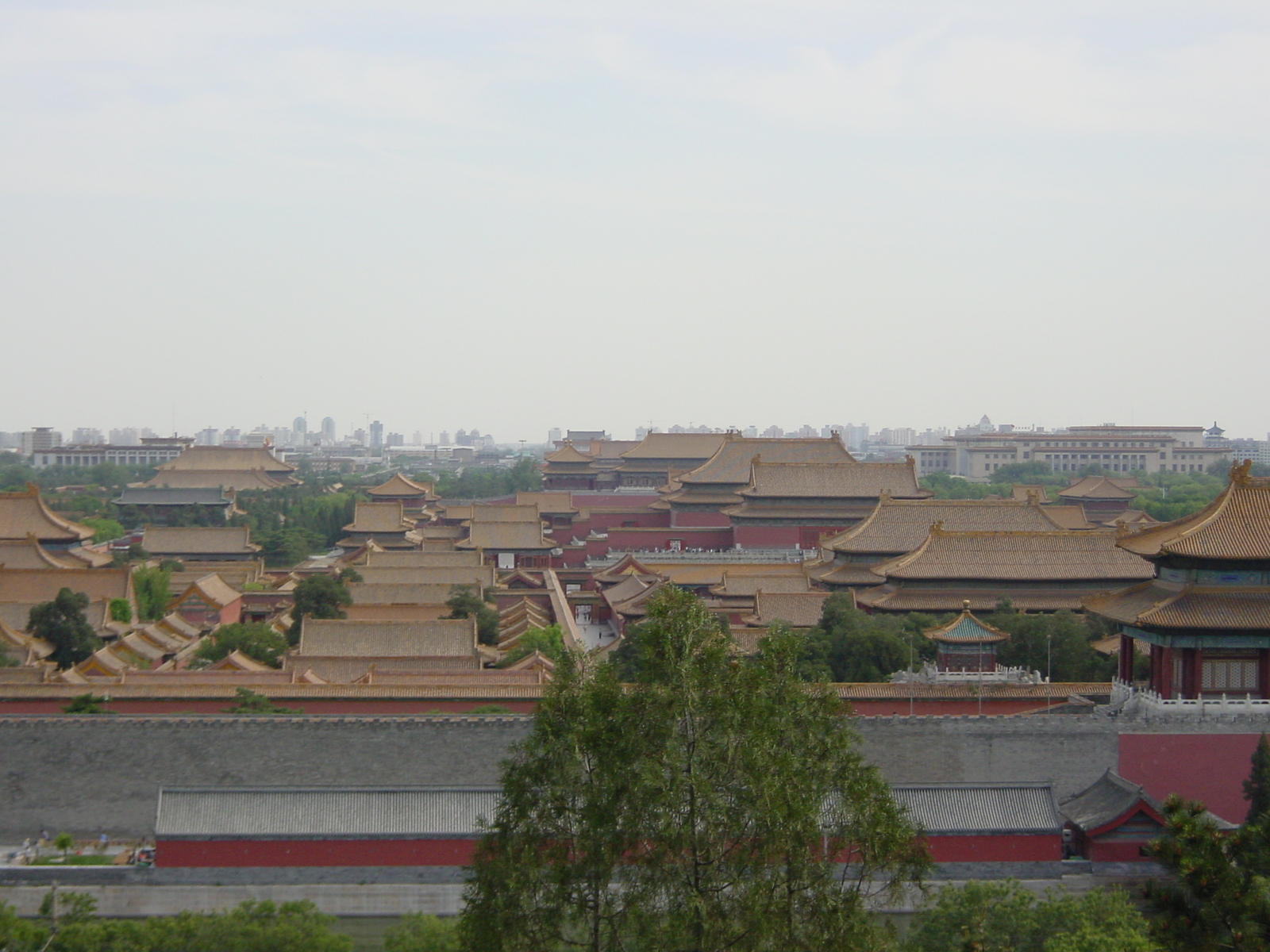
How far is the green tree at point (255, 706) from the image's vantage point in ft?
72.6

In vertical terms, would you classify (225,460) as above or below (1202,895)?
above

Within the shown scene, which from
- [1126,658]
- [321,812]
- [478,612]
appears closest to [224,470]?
[478,612]

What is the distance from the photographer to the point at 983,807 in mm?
19688

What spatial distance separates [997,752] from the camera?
69.9ft

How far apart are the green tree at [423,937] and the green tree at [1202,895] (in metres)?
7.09

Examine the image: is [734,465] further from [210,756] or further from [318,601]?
[210,756]

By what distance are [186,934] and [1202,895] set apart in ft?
34.3

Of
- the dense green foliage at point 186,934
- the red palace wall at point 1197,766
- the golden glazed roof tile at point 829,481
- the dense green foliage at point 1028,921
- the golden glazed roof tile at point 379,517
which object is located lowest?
the dense green foliage at point 186,934

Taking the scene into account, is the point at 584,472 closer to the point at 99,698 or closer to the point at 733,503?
the point at 733,503

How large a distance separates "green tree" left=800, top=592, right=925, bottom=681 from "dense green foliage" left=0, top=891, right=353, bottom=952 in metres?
9.79

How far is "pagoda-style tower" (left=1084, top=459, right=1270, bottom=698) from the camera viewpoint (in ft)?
66.7

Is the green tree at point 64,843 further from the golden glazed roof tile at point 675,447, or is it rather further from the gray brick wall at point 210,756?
the golden glazed roof tile at point 675,447

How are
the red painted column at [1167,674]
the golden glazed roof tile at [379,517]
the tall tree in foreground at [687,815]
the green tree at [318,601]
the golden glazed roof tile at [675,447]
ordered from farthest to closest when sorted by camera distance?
the golden glazed roof tile at [675,447], the golden glazed roof tile at [379,517], the green tree at [318,601], the red painted column at [1167,674], the tall tree in foreground at [687,815]

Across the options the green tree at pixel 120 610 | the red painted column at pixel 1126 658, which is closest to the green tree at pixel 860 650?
the red painted column at pixel 1126 658
